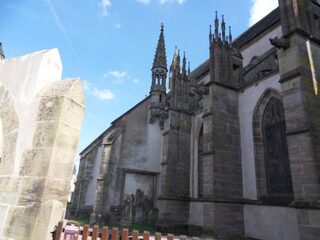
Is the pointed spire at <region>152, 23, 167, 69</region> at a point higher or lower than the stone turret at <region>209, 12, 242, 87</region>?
higher

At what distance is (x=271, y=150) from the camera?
375 inches

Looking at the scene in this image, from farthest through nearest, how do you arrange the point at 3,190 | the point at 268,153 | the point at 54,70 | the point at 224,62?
the point at 224,62 → the point at 268,153 → the point at 54,70 → the point at 3,190

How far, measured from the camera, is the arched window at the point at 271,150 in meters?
8.82

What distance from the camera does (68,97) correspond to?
9.15 feet

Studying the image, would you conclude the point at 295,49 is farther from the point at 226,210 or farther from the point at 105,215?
the point at 105,215

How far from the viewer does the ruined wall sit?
244 cm

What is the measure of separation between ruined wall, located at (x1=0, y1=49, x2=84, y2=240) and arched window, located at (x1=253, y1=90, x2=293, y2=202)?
8376mm

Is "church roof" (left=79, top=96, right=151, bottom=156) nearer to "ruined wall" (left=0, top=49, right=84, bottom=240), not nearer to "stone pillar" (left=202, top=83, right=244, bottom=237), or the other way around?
"stone pillar" (left=202, top=83, right=244, bottom=237)

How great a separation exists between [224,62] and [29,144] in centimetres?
1100

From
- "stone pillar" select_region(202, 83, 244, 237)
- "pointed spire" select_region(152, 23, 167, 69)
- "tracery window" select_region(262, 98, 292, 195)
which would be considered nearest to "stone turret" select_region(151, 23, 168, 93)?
"pointed spire" select_region(152, 23, 167, 69)

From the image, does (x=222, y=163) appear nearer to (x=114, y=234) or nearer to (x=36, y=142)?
(x=114, y=234)

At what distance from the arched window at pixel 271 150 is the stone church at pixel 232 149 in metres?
0.04

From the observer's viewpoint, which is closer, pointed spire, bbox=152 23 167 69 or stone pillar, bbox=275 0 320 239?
stone pillar, bbox=275 0 320 239

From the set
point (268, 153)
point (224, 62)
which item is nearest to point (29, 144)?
point (268, 153)
